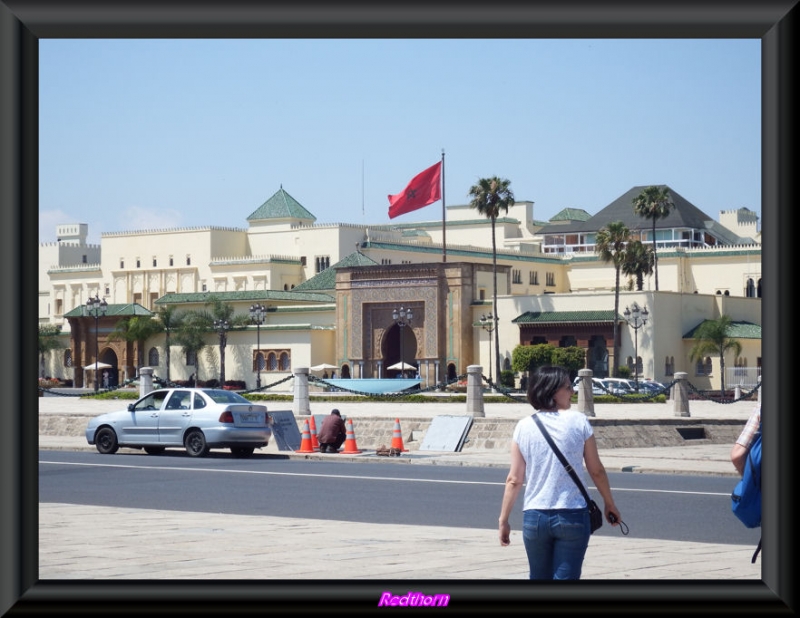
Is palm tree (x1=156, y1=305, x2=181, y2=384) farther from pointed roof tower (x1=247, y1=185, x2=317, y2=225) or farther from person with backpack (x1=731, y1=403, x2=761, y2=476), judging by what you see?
person with backpack (x1=731, y1=403, x2=761, y2=476)

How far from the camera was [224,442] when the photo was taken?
24.5 meters

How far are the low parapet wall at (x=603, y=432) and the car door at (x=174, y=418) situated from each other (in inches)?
169

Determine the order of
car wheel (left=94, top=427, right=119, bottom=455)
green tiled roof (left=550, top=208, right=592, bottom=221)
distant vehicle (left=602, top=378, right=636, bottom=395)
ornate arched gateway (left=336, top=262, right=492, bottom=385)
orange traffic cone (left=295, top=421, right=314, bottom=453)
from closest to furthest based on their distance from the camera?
orange traffic cone (left=295, top=421, right=314, bottom=453) → car wheel (left=94, top=427, right=119, bottom=455) → distant vehicle (left=602, top=378, right=636, bottom=395) → ornate arched gateway (left=336, top=262, right=492, bottom=385) → green tiled roof (left=550, top=208, right=592, bottom=221)

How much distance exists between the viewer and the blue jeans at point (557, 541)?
6340 mm

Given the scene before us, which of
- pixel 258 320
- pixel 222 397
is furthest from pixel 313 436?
pixel 258 320

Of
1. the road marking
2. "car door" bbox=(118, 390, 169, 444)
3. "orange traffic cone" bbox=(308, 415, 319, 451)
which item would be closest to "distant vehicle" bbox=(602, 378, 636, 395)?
"orange traffic cone" bbox=(308, 415, 319, 451)

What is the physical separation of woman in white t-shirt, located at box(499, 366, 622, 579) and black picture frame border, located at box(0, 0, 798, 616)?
139cm

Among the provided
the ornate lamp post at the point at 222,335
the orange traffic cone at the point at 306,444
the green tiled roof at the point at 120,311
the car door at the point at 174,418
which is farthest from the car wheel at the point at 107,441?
the green tiled roof at the point at 120,311

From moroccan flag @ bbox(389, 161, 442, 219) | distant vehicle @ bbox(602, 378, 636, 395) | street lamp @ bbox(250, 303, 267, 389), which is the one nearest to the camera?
distant vehicle @ bbox(602, 378, 636, 395)

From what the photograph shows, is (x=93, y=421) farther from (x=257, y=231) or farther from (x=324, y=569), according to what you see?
(x=257, y=231)

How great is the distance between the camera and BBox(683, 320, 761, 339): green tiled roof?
72500 mm

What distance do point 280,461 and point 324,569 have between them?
14.9m

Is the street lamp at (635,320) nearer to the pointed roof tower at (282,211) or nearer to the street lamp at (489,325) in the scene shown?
the street lamp at (489,325)
